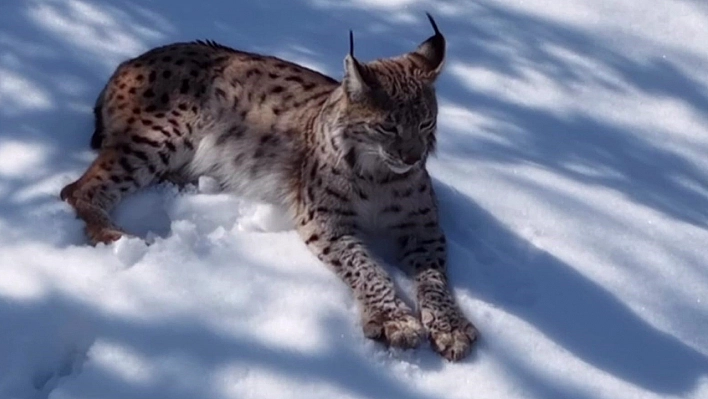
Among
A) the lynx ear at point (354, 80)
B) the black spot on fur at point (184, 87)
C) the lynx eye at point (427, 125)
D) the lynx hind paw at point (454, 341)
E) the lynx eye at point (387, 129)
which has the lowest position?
the lynx hind paw at point (454, 341)

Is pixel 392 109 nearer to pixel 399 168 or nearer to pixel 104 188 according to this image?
pixel 399 168

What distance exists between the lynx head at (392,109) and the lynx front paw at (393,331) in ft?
1.89

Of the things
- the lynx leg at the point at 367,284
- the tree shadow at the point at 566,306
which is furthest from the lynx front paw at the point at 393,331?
the tree shadow at the point at 566,306

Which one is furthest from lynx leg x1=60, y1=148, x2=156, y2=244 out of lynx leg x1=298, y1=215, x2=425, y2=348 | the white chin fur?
the white chin fur

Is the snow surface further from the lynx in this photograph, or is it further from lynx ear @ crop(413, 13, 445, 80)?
lynx ear @ crop(413, 13, 445, 80)

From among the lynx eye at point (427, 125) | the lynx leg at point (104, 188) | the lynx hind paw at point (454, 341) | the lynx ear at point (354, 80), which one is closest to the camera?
the lynx hind paw at point (454, 341)

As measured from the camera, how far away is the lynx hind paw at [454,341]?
4047 millimetres

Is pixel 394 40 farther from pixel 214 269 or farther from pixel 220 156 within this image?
pixel 214 269

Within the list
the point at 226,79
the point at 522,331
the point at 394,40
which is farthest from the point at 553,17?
the point at 522,331

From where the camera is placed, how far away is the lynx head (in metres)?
4.30

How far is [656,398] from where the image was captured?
13.2ft

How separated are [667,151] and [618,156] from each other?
0.27m

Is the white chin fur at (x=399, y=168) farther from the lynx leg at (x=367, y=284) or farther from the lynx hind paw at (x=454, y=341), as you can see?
the lynx hind paw at (x=454, y=341)

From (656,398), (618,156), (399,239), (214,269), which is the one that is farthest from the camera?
(618,156)
